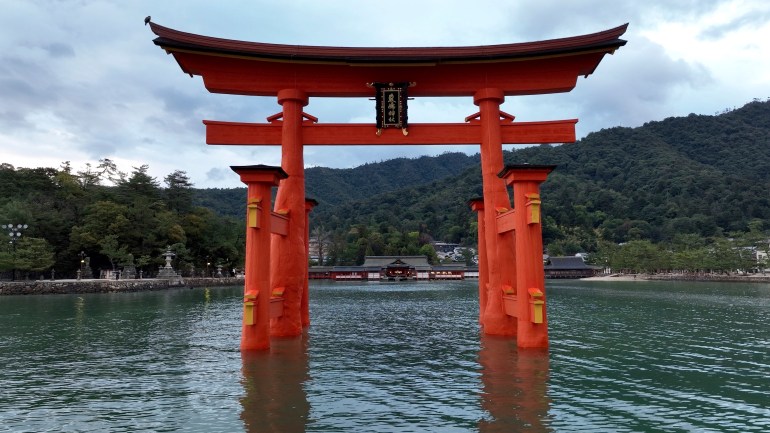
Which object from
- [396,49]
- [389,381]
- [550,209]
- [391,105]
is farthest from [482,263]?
[550,209]

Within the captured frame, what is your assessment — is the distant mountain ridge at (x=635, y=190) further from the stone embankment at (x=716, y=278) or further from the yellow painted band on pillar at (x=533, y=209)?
the yellow painted band on pillar at (x=533, y=209)

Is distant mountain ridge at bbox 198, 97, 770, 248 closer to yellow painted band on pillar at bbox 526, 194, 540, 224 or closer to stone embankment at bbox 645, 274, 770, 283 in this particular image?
stone embankment at bbox 645, 274, 770, 283

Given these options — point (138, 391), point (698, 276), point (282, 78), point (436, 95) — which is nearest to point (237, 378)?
point (138, 391)

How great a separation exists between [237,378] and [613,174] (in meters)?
176

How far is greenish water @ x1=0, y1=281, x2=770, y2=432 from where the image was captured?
7867 mm

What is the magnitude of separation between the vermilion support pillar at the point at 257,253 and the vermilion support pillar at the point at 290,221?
2070 millimetres

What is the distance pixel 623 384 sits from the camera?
1013 centimetres

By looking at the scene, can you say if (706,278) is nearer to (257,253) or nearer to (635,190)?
(635,190)

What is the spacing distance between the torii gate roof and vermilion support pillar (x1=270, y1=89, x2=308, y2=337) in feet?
2.67

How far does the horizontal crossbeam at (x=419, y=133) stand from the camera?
16.1 m

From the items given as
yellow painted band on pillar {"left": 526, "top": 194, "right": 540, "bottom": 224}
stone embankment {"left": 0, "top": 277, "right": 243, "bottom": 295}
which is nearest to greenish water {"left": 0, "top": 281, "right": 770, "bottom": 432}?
yellow painted band on pillar {"left": 526, "top": 194, "right": 540, "bottom": 224}

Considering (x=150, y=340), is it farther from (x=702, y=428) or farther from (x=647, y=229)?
(x=647, y=229)

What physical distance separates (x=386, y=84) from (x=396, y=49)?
1.08 m

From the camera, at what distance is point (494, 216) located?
15.3 meters
